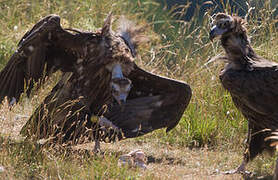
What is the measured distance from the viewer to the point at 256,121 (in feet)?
16.6

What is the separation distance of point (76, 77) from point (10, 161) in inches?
65.8

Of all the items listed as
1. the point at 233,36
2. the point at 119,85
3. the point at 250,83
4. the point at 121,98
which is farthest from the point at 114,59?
the point at 250,83

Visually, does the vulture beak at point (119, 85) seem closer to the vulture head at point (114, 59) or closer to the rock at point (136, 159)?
the vulture head at point (114, 59)

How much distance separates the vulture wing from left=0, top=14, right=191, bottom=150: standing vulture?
1.07 m

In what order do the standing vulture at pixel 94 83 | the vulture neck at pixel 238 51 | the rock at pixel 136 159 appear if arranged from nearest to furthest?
1. the rock at pixel 136 159
2. the vulture neck at pixel 238 51
3. the standing vulture at pixel 94 83

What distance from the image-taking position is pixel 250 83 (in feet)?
16.1

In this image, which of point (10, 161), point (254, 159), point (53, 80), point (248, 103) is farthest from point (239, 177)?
point (53, 80)

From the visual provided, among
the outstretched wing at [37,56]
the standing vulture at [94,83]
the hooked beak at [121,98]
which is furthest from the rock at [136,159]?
the outstretched wing at [37,56]

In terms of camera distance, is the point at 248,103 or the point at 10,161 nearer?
the point at 10,161

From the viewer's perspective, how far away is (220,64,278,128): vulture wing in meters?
4.88

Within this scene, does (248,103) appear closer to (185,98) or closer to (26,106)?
(185,98)

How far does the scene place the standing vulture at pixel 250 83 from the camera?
4883mm

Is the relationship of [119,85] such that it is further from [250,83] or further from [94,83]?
[250,83]

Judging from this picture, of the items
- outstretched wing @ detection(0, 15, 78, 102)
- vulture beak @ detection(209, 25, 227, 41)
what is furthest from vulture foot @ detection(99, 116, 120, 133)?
vulture beak @ detection(209, 25, 227, 41)
